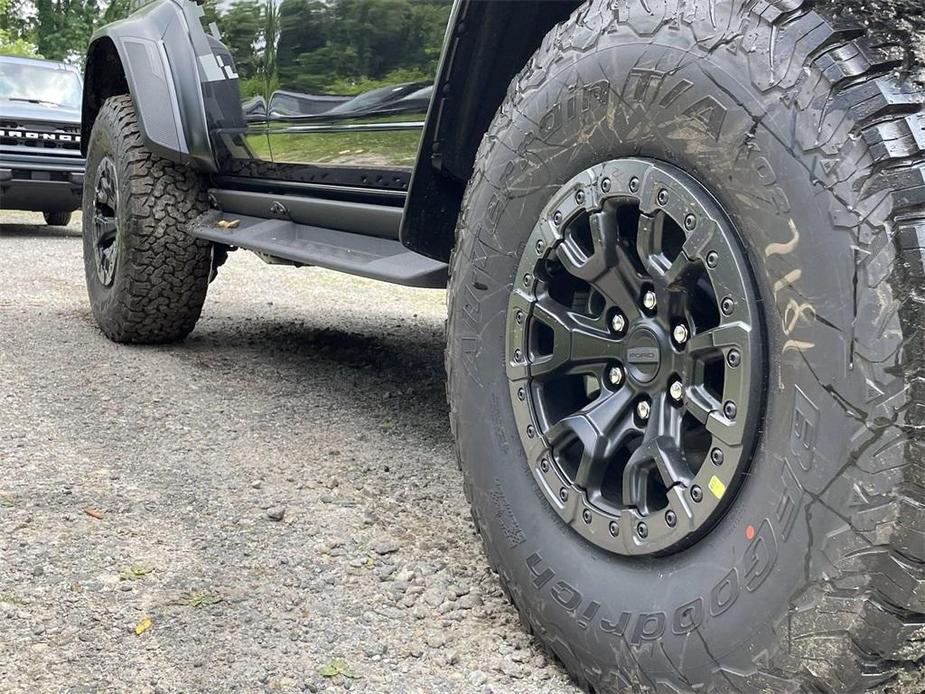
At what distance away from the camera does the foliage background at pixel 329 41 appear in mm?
2412

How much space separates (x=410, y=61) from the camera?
8.05ft

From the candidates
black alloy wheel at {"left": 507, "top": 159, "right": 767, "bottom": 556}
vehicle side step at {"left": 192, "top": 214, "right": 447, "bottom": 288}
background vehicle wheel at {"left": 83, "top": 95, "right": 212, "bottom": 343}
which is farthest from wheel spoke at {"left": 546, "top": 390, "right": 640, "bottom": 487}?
background vehicle wheel at {"left": 83, "top": 95, "right": 212, "bottom": 343}

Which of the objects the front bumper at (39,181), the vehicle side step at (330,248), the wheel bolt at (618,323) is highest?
the wheel bolt at (618,323)

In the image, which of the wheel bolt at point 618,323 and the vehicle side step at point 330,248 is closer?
the wheel bolt at point 618,323

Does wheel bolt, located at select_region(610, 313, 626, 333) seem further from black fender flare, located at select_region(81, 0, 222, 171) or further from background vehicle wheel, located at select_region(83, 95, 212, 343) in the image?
background vehicle wheel, located at select_region(83, 95, 212, 343)

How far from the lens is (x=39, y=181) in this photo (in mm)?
9922

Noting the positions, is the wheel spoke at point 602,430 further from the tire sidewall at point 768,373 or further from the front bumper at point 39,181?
the front bumper at point 39,181

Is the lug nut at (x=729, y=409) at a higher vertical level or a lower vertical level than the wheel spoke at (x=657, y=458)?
higher

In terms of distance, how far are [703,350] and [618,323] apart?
0.24 m

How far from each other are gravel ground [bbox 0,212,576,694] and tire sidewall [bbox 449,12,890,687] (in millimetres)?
221

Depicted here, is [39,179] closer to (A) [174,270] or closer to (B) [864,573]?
(A) [174,270]

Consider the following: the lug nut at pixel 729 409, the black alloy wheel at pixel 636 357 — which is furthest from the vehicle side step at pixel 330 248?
the lug nut at pixel 729 409

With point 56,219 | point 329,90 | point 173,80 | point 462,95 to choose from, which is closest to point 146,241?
point 173,80

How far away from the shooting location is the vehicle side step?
243cm
